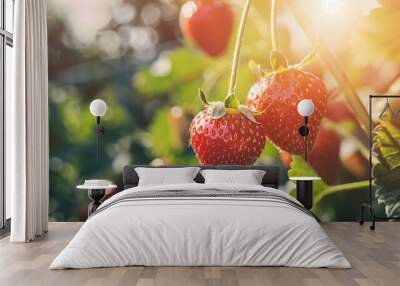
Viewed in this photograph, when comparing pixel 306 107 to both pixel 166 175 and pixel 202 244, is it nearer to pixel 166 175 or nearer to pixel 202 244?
pixel 166 175

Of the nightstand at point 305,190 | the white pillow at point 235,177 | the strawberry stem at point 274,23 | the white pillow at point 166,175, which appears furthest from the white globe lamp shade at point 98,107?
the nightstand at point 305,190

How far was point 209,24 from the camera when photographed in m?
7.02

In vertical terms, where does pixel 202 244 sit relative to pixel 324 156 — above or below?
below

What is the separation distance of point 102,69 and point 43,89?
3.31ft

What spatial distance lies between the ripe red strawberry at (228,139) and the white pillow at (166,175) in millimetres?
278

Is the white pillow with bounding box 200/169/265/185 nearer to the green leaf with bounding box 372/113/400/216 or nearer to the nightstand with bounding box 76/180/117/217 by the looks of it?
the nightstand with bounding box 76/180/117/217

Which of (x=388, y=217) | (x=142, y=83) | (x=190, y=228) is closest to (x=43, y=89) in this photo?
(x=142, y=83)

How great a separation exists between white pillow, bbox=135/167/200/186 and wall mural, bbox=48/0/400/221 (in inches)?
17.4

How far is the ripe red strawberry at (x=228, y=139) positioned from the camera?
6.54 m

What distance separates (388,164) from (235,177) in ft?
6.55

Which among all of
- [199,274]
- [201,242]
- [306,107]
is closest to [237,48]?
[306,107]

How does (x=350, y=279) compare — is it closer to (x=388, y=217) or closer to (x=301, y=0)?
(x=388, y=217)

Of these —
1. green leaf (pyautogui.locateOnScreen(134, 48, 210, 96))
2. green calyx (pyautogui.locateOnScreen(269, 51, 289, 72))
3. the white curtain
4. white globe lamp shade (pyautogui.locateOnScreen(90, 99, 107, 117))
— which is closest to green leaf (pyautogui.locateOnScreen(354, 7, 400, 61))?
green calyx (pyautogui.locateOnScreen(269, 51, 289, 72))

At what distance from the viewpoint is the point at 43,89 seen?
6305 millimetres
